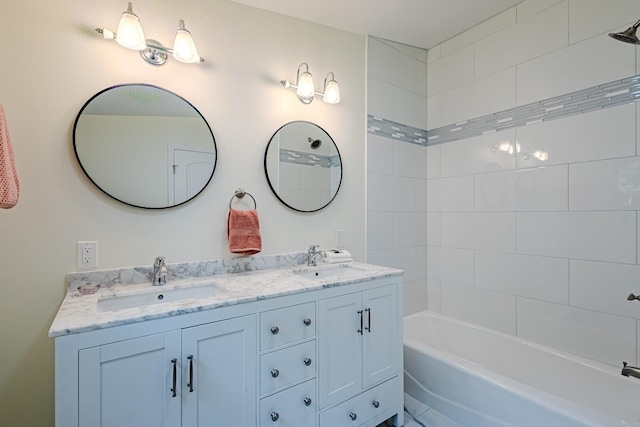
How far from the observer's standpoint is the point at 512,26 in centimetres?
210

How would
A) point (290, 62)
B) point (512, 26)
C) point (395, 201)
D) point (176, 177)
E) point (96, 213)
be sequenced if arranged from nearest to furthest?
point (96, 213) → point (176, 177) → point (290, 62) → point (512, 26) → point (395, 201)

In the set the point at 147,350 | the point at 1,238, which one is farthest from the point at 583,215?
the point at 1,238

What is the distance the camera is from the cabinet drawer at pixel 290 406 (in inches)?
49.1

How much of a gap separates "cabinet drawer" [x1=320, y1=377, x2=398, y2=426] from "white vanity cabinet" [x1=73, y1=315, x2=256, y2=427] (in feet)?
1.44

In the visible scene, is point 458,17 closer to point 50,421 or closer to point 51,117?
point 51,117

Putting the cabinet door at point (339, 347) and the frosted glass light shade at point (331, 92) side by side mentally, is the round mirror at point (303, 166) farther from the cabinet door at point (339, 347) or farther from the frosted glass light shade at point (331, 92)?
the cabinet door at point (339, 347)

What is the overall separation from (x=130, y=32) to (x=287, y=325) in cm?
147

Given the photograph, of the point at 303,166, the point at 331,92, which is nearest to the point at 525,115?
the point at 331,92

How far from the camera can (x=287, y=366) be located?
1306mm

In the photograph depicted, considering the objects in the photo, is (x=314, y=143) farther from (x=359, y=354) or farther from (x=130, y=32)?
(x=359, y=354)

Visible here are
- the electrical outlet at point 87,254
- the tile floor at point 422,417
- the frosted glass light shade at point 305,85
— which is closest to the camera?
the electrical outlet at point 87,254

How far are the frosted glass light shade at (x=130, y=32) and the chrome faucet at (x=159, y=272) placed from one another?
0.99 m

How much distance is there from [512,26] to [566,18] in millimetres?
323

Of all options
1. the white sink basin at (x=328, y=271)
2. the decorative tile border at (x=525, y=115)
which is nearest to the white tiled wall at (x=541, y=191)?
the decorative tile border at (x=525, y=115)
